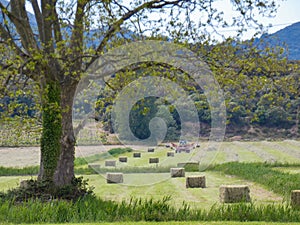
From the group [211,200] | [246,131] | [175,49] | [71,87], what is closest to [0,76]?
[71,87]

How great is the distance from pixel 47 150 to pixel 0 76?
2.74 metres

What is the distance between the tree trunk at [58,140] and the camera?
39.8ft

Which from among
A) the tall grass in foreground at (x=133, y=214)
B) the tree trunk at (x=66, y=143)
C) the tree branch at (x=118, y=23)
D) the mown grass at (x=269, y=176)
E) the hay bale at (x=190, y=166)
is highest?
the tree branch at (x=118, y=23)

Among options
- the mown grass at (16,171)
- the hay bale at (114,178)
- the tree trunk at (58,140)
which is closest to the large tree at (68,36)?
the tree trunk at (58,140)

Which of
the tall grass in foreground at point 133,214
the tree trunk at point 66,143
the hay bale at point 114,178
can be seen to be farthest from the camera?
the hay bale at point 114,178

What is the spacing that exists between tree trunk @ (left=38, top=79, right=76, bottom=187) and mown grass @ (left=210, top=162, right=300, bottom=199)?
6595 mm

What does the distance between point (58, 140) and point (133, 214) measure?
152 inches

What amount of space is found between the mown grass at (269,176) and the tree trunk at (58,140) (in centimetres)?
659

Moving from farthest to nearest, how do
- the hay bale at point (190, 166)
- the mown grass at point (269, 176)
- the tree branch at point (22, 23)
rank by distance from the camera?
1. the hay bale at point (190, 166)
2. the mown grass at point (269, 176)
3. the tree branch at point (22, 23)

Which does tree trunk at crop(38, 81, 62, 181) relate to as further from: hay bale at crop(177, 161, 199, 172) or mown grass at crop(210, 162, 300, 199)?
hay bale at crop(177, 161, 199, 172)

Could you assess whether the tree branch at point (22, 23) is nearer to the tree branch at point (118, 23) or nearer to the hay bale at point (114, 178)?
the tree branch at point (118, 23)

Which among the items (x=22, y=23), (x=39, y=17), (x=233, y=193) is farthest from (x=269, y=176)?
(x=22, y=23)

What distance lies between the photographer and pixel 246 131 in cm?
5656

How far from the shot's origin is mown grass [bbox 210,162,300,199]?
563 inches
